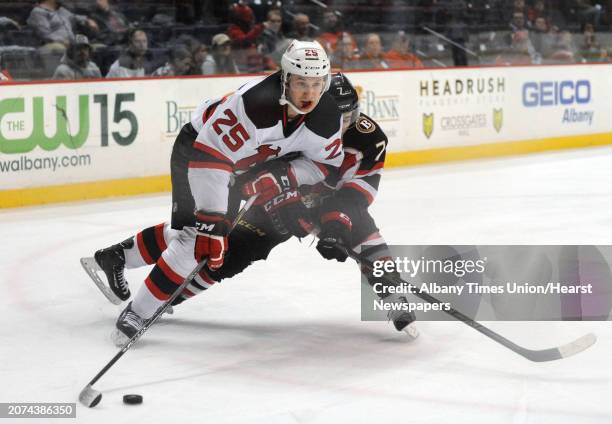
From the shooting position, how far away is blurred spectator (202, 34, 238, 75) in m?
7.80

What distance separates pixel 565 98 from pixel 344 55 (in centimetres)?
284

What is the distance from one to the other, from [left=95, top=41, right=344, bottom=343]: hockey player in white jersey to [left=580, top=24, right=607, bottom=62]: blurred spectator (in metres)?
7.67

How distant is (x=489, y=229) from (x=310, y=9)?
12.1 feet

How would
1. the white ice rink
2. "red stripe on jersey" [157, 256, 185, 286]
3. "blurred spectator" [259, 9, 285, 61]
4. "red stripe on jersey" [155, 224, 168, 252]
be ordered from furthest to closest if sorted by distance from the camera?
"blurred spectator" [259, 9, 285, 61] → "red stripe on jersey" [155, 224, 168, 252] → "red stripe on jersey" [157, 256, 185, 286] → the white ice rink

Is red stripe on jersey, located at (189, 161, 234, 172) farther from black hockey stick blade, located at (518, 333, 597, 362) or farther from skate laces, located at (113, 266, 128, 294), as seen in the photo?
black hockey stick blade, located at (518, 333, 597, 362)

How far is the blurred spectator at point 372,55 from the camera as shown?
28.8 ft

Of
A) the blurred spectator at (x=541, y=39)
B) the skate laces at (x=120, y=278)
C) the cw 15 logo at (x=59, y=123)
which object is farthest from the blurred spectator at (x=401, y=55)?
the skate laces at (x=120, y=278)

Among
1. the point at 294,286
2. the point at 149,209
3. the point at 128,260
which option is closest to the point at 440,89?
the point at 149,209

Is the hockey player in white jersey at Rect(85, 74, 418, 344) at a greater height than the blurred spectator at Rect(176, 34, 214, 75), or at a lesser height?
greater

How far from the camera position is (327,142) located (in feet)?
11.4

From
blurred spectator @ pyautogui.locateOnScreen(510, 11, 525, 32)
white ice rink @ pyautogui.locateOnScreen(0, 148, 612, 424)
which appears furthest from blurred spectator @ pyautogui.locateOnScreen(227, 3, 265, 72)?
blurred spectator @ pyautogui.locateOnScreen(510, 11, 525, 32)

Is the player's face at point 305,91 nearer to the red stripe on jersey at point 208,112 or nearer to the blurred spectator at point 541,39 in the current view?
the red stripe on jersey at point 208,112

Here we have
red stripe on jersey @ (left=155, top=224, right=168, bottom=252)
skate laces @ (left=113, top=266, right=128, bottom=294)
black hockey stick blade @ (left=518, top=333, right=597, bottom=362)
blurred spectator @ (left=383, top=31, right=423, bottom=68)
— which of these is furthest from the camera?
blurred spectator @ (left=383, top=31, right=423, bottom=68)

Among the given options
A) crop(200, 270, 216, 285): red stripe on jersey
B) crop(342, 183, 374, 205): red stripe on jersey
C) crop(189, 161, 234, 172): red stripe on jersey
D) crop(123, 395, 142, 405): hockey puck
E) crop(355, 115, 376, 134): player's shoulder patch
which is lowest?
crop(123, 395, 142, 405): hockey puck
